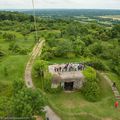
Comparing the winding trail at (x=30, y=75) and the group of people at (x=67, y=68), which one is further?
the group of people at (x=67, y=68)

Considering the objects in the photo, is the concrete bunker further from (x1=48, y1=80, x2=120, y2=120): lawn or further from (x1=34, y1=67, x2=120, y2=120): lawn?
(x1=48, y1=80, x2=120, y2=120): lawn

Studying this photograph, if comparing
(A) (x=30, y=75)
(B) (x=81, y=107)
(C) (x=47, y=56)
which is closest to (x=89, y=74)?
(B) (x=81, y=107)

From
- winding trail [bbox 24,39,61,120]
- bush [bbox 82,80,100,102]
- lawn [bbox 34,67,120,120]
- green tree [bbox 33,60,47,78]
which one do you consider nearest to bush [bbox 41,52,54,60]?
winding trail [bbox 24,39,61,120]

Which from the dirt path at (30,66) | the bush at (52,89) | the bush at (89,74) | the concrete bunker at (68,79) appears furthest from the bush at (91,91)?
the dirt path at (30,66)

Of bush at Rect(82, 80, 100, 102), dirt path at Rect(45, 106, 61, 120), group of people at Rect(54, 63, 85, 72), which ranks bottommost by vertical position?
dirt path at Rect(45, 106, 61, 120)

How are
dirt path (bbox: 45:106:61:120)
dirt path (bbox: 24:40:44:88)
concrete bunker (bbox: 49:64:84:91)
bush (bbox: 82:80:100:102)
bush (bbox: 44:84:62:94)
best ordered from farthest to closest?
1. dirt path (bbox: 24:40:44:88)
2. concrete bunker (bbox: 49:64:84:91)
3. bush (bbox: 44:84:62:94)
4. bush (bbox: 82:80:100:102)
5. dirt path (bbox: 45:106:61:120)

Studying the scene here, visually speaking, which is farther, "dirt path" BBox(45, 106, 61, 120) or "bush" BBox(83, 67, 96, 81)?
"bush" BBox(83, 67, 96, 81)

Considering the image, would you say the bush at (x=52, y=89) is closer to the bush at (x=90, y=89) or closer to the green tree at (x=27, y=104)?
the bush at (x=90, y=89)

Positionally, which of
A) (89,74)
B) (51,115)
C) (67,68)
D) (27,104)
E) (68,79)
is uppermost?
(27,104)

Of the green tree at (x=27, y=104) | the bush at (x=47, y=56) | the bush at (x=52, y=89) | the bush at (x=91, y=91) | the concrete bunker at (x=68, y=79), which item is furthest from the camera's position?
the bush at (x=47, y=56)

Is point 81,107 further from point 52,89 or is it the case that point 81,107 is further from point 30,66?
point 30,66

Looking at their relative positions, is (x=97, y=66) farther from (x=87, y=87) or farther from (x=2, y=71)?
(x=2, y=71)

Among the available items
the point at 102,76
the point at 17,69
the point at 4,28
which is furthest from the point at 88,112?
the point at 4,28
